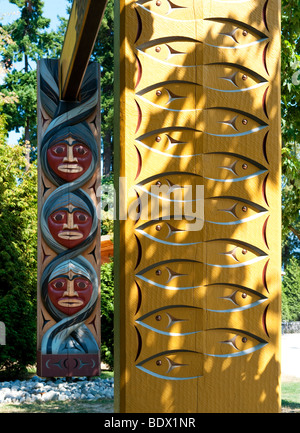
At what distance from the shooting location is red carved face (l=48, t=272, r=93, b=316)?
17.1 feet

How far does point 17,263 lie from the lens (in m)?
8.99

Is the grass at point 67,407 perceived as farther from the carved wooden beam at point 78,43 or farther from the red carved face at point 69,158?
the carved wooden beam at point 78,43

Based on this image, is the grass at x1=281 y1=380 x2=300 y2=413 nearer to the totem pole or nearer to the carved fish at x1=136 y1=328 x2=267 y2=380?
the totem pole

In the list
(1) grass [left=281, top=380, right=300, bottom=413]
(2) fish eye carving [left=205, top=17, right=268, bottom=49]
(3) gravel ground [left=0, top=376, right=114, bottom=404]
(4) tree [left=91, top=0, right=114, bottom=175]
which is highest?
(4) tree [left=91, top=0, right=114, bottom=175]

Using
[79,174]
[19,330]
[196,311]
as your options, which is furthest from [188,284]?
[19,330]

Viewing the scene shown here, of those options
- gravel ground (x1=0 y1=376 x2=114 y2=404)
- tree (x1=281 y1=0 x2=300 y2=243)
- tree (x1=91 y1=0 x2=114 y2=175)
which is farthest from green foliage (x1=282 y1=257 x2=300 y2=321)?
tree (x1=281 y1=0 x2=300 y2=243)

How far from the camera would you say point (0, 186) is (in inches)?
369

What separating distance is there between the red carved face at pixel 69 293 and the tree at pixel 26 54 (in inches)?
580

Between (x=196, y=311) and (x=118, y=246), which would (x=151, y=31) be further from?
(x=196, y=311)

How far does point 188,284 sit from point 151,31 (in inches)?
34.3

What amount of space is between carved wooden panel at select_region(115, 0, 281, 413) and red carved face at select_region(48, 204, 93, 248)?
3356 millimetres

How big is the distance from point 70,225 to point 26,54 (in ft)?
54.4

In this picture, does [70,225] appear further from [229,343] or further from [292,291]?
[292,291]
